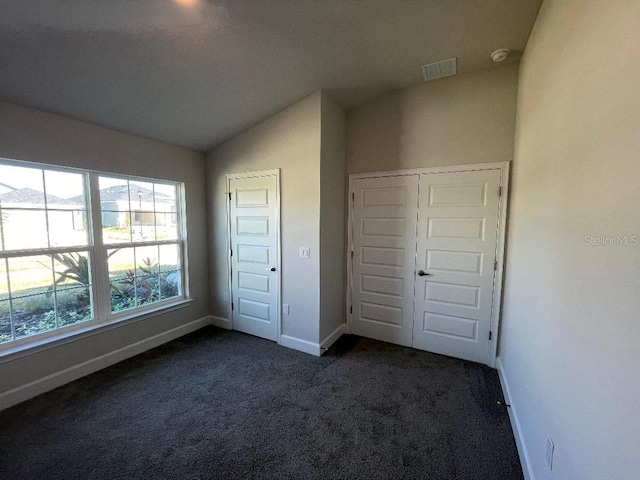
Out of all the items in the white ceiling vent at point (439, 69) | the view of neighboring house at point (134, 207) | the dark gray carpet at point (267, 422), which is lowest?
the dark gray carpet at point (267, 422)

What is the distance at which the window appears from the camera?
2.24m

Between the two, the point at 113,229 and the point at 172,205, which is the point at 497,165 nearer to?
the point at 172,205

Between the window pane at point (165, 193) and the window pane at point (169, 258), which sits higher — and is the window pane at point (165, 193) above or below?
above

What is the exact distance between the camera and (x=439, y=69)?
2600 mm

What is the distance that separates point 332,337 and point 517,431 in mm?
1852

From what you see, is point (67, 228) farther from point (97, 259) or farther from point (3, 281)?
point (3, 281)

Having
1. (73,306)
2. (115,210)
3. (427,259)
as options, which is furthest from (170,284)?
(427,259)

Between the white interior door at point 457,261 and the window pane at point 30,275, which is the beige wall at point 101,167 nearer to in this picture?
the window pane at point 30,275

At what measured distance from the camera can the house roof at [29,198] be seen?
2188 millimetres

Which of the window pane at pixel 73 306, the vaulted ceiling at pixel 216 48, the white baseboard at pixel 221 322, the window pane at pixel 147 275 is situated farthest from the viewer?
the white baseboard at pixel 221 322

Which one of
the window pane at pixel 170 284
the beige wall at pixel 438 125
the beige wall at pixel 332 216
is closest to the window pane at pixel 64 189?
the window pane at pixel 170 284

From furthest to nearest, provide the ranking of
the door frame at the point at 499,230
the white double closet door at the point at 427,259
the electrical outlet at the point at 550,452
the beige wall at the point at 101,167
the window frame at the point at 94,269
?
1. the white double closet door at the point at 427,259
2. the door frame at the point at 499,230
3. the window frame at the point at 94,269
4. the beige wall at the point at 101,167
5. the electrical outlet at the point at 550,452

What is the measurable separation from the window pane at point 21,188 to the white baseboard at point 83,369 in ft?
4.89

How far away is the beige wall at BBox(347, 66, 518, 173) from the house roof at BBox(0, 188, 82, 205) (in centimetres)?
294
